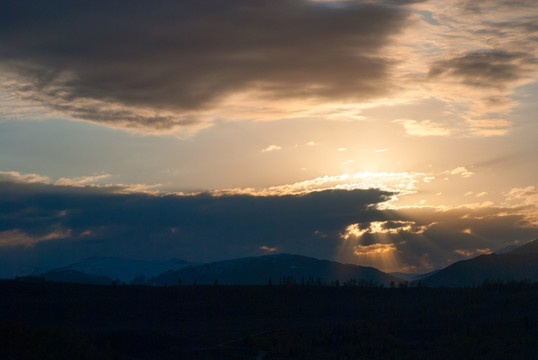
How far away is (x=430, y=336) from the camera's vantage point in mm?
54219

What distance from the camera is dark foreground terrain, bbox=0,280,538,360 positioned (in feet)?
151

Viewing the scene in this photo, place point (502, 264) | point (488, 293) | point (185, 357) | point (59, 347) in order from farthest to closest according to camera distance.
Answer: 1. point (502, 264)
2. point (488, 293)
3. point (185, 357)
4. point (59, 347)

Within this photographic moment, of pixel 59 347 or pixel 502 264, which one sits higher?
pixel 502 264

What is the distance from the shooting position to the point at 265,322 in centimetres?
8056

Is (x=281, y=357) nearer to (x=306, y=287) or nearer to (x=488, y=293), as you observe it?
(x=488, y=293)

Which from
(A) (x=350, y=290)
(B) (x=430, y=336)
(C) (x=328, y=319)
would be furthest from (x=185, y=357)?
(A) (x=350, y=290)

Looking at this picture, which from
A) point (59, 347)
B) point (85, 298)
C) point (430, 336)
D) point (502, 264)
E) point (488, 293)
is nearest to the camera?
point (59, 347)

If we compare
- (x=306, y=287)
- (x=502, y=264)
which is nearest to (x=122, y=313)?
(x=306, y=287)

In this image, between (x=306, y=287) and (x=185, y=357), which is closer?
(x=185, y=357)

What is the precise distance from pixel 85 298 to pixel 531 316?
56.8 metres

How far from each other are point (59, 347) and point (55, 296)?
4944 cm

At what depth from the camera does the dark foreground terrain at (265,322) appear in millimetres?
45934

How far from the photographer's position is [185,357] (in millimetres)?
49031

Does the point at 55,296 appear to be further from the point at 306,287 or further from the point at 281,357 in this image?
the point at 281,357
